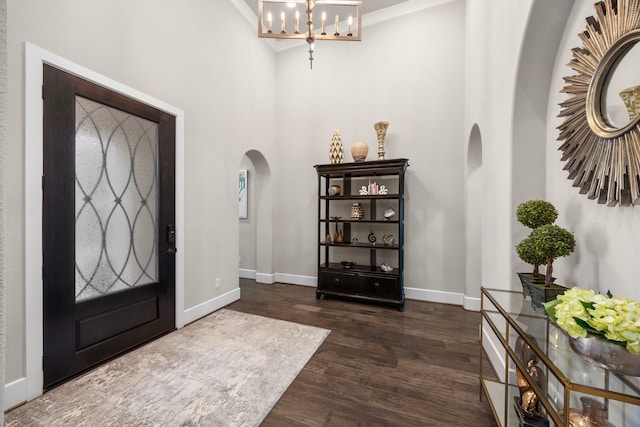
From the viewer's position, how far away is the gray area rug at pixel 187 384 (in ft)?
5.39

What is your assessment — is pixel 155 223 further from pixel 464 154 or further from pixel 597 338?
pixel 464 154

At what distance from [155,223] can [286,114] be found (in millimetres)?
2889

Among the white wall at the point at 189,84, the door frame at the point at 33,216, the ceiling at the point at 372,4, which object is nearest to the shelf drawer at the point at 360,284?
the white wall at the point at 189,84

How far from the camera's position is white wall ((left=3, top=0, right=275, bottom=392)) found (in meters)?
1.72

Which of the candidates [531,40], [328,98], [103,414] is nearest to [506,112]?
[531,40]

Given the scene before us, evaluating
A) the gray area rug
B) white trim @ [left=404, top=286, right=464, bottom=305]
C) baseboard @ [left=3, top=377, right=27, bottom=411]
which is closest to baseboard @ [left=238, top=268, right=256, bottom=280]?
the gray area rug

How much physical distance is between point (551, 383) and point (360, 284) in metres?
2.48

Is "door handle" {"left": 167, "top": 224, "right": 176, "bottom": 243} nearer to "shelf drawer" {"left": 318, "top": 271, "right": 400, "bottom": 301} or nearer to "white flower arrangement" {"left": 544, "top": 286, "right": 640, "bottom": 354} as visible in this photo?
"shelf drawer" {"left": 318, "top": 271, "right": 400, "bottom": 301}

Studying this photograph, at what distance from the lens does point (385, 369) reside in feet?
7.06

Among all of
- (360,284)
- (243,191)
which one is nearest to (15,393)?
(360,284)

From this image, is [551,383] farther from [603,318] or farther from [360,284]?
[360,284]

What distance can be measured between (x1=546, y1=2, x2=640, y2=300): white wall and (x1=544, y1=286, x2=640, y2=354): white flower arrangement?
19.5 inches

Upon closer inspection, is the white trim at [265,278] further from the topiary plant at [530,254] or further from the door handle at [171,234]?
the topiary plant at [530,254]

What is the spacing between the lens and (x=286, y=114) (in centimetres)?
460
